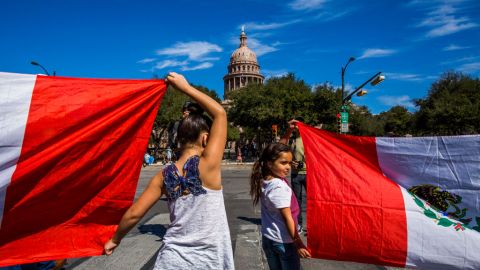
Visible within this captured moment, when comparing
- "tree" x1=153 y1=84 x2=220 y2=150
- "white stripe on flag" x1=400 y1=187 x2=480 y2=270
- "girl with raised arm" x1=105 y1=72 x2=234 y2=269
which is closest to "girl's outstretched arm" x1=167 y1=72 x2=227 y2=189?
"girl with raised arm" x1=105 y1=72 x2=234 y2=269

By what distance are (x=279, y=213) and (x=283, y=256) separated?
0.30m

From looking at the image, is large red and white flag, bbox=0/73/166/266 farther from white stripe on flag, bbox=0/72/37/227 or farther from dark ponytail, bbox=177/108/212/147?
dark ponytail, bbox=177/108/212/147

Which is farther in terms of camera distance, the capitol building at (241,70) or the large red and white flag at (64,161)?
the capitol building at (241,70)

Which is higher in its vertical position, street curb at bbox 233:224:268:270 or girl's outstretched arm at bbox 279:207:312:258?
girl's outstretched arm at bbox 279:207:312:258

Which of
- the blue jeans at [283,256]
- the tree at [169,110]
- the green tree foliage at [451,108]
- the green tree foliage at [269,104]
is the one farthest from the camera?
the green tree foliage at [451,108]

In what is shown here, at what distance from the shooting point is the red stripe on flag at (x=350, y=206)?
302cm

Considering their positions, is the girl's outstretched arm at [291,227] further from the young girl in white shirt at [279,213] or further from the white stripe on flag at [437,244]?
the white stripe on flag at [437,244]

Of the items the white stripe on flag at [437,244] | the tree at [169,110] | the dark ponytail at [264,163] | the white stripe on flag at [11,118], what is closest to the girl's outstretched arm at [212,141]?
the dark ponytail at [264,163]

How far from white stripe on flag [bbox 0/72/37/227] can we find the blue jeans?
176cm

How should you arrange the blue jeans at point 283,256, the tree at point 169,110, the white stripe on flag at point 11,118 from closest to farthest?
the white stripe on flag at point 11,118 < the blue jeans at point 283,256 < the tree at point 169,110

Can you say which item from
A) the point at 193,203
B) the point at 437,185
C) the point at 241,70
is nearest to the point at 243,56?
the point at 241,70

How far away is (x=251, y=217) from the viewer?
777 centimetres

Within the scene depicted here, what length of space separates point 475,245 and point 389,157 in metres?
0.91

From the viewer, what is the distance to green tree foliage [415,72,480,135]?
41.0 meters
